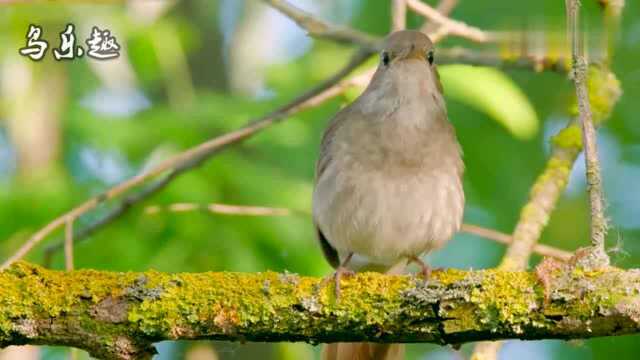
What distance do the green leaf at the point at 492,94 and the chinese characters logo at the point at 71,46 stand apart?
147cm

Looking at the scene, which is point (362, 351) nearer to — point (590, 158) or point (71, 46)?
point (590, 158)

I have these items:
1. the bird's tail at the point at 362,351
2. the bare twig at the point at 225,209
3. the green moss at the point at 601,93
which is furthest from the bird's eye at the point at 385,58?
the bird's tail at the point at 362,351

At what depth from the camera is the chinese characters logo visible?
5.24 metres

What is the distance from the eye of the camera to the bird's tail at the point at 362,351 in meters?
4.27

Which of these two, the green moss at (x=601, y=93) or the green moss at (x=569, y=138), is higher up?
the green moss at (x=601, y=93)

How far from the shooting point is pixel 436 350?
7473 mm

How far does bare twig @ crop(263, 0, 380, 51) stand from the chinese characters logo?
2.46 ft

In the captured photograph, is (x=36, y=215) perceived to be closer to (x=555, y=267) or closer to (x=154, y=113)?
(x=154, y=113)

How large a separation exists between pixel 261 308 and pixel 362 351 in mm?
1178

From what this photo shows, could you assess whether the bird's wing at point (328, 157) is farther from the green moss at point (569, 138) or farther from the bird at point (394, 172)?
the green moss at point (569, 138)

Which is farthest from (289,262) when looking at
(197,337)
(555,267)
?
(555,267)

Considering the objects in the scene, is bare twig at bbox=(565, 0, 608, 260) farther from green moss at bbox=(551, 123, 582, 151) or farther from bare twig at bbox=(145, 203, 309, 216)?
bare twig at bbox=(145, 203, 309, 216)

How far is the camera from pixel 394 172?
435 cm

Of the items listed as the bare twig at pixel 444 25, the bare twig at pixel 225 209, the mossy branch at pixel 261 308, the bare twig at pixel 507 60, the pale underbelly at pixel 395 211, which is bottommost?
the mossy branch at pixel 261 308
